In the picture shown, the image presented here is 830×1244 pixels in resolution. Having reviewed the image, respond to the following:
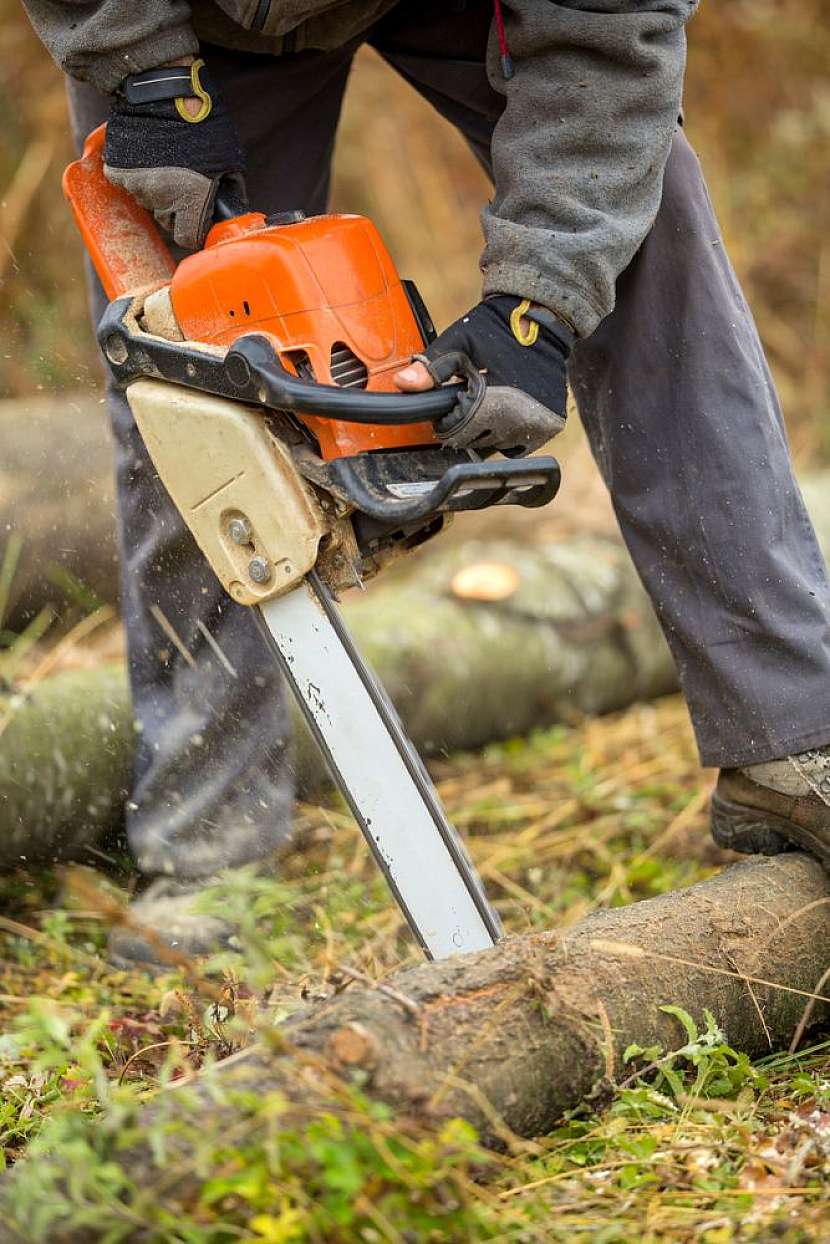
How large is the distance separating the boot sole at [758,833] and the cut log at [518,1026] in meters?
0.04

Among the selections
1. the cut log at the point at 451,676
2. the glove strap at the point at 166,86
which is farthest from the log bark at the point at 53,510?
the glove strap at the point at 166,86

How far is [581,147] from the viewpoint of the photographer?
1889mm

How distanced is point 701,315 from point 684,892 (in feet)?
2.84

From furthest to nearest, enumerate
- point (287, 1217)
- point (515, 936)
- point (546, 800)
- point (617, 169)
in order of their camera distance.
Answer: point (546, 800) < point (617, 169) < point (515, 936) < point (287, 1217)

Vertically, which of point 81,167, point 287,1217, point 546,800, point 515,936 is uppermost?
point 81,167

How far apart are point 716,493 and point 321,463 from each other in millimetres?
645

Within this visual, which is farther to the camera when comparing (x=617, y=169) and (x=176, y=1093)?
(x=617, y=169)

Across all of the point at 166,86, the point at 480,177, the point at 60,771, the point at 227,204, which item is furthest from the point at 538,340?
the point at 480,177

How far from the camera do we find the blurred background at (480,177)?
241 inches

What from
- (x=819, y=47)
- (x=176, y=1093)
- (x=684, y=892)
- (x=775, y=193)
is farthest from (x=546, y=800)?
(x=819, y=47)

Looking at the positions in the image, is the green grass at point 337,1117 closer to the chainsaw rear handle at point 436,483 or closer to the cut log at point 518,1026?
the cut log at point 518,1026

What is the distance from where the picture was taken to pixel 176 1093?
1.30 meters

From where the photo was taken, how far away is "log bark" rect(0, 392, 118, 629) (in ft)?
11.2

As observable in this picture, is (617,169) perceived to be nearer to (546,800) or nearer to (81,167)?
(81,167)
